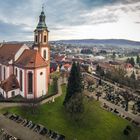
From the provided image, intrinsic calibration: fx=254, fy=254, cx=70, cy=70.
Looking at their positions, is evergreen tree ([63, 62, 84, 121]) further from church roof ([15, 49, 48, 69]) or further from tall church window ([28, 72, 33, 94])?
tall church window ([28, 72, 33, 94])

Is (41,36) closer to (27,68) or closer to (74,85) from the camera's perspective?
(27,68)

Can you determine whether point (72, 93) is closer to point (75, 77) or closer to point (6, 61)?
point (75, 77)

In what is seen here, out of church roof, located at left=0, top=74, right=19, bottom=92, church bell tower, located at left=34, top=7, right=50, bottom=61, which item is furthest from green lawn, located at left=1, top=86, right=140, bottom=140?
church bell tower, located at left=34, top=7, right=50, bottom=61

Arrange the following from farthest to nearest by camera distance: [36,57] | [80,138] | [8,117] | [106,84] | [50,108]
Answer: [106,84] < [36,57] < [50,108] < [8,117] < [80,138]

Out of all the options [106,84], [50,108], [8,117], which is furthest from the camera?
[106,84]

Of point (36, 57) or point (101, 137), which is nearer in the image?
point (101, 137)

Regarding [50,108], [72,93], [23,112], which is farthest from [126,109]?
[23,112]

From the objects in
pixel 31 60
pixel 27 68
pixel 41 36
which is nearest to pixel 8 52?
pixel 41 36
